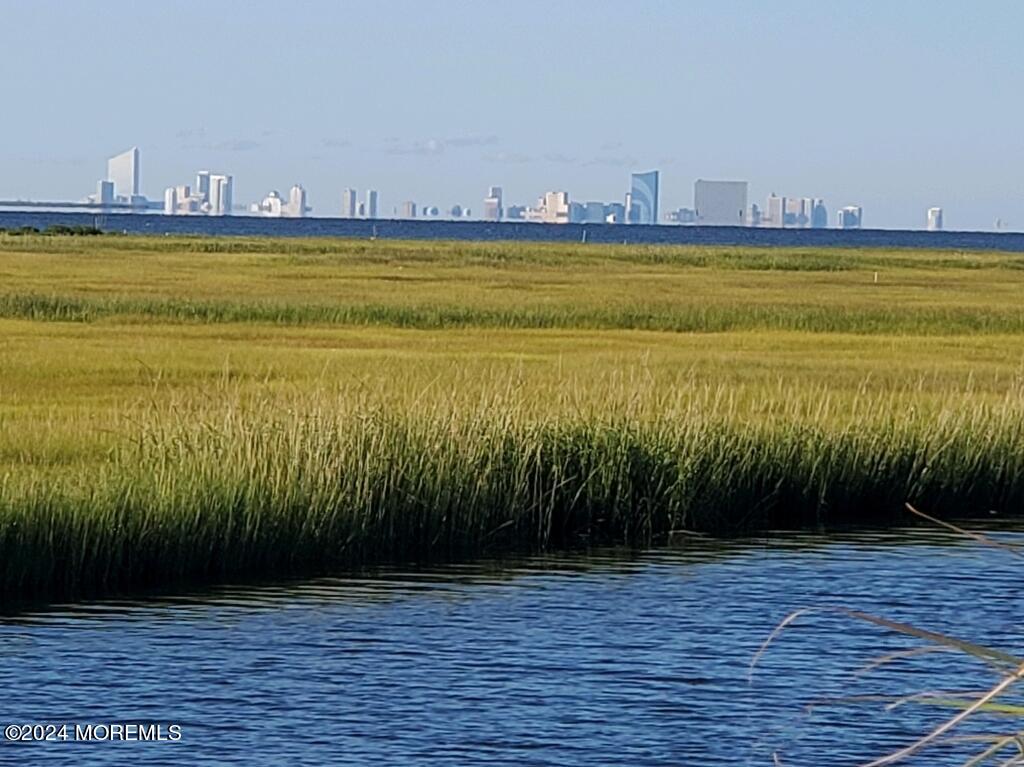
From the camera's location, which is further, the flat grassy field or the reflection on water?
the flat grassy field

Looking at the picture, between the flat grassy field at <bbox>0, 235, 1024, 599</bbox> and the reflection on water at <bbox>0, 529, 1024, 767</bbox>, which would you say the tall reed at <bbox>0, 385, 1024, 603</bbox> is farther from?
the reflection on water at <bbox>0, 529, 1024, 767</bbox>

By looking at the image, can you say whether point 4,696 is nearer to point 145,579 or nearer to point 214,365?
point 145,579

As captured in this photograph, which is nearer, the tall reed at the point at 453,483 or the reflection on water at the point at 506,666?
the reflection on water at the point at 506,666

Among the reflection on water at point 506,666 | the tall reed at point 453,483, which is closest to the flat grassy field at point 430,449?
the tall reed at point 453,483

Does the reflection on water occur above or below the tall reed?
below

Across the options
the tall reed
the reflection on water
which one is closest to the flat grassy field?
the tall reed

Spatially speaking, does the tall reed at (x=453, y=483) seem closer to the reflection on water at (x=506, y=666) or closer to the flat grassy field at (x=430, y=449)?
the flat grassy field at (x=430, y=449)

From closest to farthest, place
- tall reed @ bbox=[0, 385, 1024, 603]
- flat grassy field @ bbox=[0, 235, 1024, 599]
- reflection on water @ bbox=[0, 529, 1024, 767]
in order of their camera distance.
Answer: reflection on water @ bbox=[0, 529, 1024, 767] → tall reed @ bbox=[0, 385, 1024, 603] → flat grassy field @ bbox=[0, 235, 1024, 599]

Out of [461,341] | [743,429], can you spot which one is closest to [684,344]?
[461,341]

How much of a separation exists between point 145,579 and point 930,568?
7332 millimetres

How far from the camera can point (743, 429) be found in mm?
19688

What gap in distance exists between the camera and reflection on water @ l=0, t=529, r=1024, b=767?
34.7 ft

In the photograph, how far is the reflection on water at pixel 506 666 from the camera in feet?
34.7

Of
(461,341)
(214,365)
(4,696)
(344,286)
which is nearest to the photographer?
(4,696)
